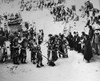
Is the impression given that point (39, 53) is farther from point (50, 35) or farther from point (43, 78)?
point (43, 78)

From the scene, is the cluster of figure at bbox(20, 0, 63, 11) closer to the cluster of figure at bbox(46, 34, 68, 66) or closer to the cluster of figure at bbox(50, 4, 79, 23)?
the cluster of figure at bbox(50, 4, 79, 23)

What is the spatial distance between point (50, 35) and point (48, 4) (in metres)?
0.59

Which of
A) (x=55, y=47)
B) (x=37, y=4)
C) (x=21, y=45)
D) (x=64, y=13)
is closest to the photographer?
(x=21, y=45)

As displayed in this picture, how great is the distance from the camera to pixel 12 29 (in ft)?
9.12

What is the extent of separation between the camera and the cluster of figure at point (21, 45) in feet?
8.91

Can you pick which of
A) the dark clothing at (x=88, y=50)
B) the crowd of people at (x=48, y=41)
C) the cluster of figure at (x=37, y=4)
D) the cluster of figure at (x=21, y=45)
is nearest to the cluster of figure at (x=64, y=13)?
the crowd of people at (x=48, y=41)

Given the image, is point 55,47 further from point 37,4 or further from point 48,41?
point 37,4

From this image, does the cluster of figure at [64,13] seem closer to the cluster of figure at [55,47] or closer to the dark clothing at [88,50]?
the cluster of figure at [55,47]

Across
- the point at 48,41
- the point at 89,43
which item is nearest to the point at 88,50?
the point at 89,43

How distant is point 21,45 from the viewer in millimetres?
2865

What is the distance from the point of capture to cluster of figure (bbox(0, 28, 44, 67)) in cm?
272

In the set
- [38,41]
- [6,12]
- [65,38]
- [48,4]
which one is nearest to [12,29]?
[6,12]

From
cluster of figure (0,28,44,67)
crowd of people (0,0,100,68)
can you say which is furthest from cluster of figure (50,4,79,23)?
cluster of figure (0,28,44,67)

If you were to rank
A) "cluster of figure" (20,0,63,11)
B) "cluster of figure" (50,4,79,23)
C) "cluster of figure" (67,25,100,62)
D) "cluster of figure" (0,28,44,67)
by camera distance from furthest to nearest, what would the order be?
"cluster of figure" (67,25,100,62), "cluster of figure" (50,4,79,23), "cluster of figure" (20,0,63,11), "cluster of figure" (0,28,44,67)
